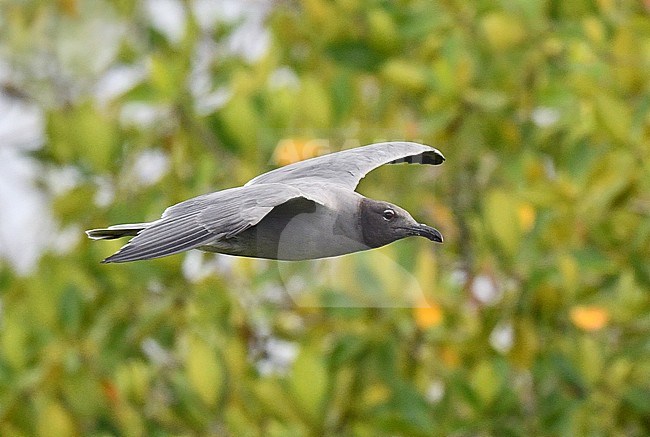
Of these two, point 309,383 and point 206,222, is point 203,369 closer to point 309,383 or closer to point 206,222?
point 309,383

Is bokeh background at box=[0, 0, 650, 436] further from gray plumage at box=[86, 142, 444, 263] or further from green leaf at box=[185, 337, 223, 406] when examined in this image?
gray plumage at box=[86, 142, 444, 263]

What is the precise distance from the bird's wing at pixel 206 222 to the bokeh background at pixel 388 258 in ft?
7.11

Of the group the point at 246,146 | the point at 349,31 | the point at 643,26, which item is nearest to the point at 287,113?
the point at 246,146

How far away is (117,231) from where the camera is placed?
120 inches

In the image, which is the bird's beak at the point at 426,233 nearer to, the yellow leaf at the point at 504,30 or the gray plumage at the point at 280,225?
the gray plumage at the point at 280,225

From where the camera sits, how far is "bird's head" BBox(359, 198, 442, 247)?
2711 mm

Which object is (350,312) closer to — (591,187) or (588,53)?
(591,187)

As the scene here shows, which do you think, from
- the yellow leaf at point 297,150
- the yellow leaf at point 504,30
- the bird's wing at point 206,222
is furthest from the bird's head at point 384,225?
the yellow leaf at point 504,30

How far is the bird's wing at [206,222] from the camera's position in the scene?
2527mm

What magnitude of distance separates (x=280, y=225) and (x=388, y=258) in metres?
2.16

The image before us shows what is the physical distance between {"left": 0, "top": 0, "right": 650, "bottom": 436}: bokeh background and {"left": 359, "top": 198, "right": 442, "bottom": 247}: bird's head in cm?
206

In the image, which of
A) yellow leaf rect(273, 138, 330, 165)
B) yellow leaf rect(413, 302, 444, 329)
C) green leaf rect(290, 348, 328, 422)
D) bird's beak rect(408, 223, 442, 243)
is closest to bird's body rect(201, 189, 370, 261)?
bird's beak rect(408, 223, 442, 243)

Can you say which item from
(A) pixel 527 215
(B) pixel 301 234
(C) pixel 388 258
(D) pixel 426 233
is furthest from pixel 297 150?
(B) pixel 301 234

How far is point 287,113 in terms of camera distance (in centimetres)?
599
